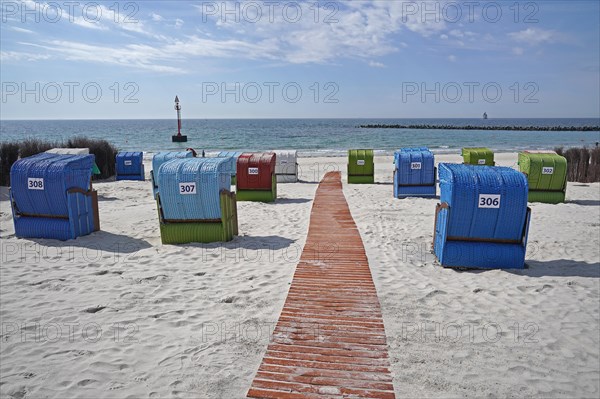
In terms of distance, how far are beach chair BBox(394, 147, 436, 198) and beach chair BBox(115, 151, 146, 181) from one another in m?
12.5

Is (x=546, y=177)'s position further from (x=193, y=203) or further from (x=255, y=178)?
(x=193, y=203)

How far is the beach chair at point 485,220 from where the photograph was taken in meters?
6.55

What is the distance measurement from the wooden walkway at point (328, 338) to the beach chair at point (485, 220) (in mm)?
1566

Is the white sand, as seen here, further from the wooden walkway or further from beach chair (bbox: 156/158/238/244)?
beach chair (bbox: 156/158/238/244)

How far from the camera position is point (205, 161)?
850 cm

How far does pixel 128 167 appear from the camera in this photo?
19547 mm

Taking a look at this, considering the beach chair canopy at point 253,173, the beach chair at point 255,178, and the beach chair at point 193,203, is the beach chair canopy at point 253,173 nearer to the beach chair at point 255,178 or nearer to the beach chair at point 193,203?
the beach chair at point 255,178

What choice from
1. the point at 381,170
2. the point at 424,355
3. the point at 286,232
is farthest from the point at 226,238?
the point at 381,170

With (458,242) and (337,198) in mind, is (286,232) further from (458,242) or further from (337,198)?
(337,198)

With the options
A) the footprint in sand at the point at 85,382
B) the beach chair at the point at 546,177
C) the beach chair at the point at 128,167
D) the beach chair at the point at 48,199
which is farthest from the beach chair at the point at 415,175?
the beach chair at the point at 128,167

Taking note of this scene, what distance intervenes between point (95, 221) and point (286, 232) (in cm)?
437

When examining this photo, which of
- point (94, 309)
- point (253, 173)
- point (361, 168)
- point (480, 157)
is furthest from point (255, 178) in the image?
point (480, 157)

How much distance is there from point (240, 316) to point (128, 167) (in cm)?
1666

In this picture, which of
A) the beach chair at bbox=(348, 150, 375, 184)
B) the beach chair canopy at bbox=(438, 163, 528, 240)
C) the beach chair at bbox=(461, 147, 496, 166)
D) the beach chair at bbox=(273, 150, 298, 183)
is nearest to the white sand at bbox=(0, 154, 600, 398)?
the beach chair canopy at bbox=(438, 163, 528, 240)
